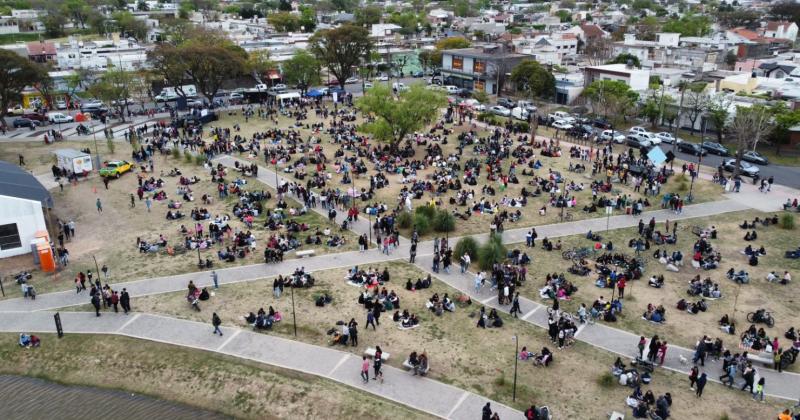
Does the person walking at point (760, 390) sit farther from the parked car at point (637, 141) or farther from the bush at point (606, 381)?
the parked car at point (637, 141)

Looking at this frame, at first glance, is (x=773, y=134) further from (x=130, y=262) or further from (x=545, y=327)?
(x=130, y=262)

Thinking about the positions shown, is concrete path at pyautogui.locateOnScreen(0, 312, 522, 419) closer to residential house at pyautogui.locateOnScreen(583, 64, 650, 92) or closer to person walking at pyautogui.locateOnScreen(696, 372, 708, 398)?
person walking at pyautogui.locateOnScreen(696, 372, 708, 398)

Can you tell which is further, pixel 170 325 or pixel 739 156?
pixel 739 156

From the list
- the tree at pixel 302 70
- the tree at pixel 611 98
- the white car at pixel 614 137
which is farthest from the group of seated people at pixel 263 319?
the tree at pixel 302 70

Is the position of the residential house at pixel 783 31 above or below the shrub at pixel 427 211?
above

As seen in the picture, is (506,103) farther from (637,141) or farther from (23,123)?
(23,123)

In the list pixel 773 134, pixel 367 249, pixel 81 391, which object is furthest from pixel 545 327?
pixel 773 134

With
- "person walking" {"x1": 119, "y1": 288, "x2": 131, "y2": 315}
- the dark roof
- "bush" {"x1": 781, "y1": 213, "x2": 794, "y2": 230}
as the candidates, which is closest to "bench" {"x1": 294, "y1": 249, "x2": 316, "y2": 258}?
"person walking" {"x1": 119, "y1": 288, "x2": 131, "y2": 315}
